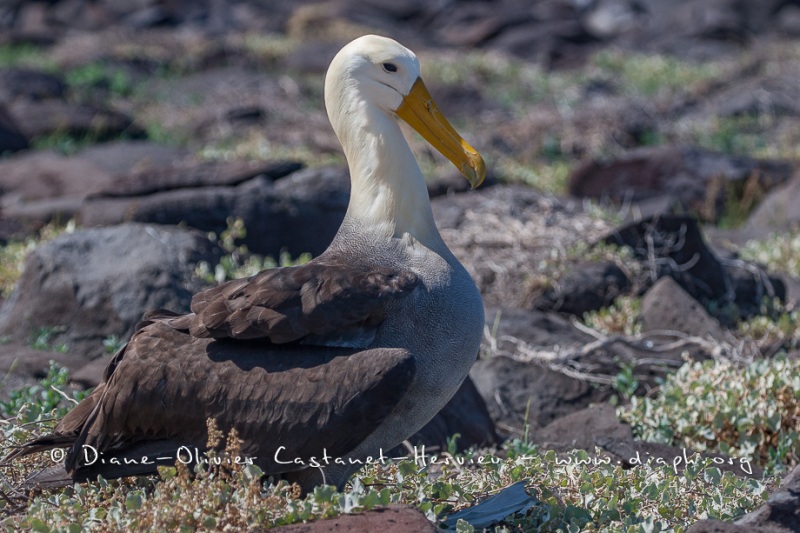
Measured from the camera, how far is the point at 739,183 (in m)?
11.2

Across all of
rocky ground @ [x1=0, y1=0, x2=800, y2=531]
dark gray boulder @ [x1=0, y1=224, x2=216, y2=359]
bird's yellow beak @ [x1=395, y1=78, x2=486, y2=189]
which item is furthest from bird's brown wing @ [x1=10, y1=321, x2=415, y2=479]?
Result: dark gray boulder @ [x1=0, y1=224, x2=216, y2=359]

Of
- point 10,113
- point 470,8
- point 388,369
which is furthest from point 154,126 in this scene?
point 470,8

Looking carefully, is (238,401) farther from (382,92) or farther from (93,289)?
(93,289)

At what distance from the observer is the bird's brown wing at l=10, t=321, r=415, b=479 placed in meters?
3.67

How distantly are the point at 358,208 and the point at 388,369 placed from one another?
77 cm

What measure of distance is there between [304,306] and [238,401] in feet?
1.21

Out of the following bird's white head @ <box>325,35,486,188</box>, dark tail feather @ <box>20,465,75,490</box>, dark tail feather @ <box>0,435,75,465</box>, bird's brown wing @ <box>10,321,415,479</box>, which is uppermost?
bird's white head @ <box>325,35,486,188</box>

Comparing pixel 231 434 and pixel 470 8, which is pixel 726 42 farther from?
pixel 231 434

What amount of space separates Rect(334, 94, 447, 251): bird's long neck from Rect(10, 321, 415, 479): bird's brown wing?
0.57m

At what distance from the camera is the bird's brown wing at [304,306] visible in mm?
3789

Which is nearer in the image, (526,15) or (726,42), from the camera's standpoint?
(726,42)

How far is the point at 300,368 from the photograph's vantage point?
3.79 m

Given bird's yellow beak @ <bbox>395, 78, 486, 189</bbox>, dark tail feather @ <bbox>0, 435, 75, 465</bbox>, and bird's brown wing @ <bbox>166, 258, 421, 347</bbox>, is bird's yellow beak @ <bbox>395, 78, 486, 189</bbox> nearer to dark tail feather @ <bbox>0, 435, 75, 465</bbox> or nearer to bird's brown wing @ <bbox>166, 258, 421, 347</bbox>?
bird's brown wing @ <bbox>166, 258, 421, 347</bbox>

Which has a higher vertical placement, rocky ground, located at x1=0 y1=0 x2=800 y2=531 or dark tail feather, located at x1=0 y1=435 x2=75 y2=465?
dark tail feather, located at x1=0 y1=435 x2=75 y2=465
